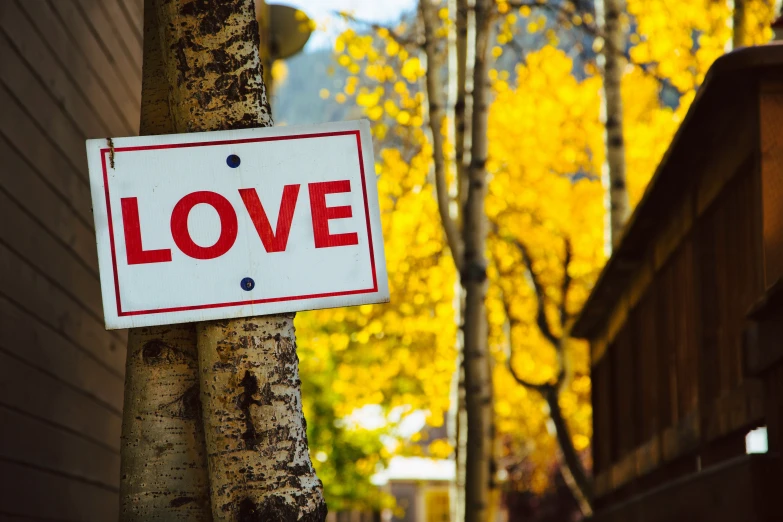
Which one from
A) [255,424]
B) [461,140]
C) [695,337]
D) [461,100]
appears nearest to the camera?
[255,424]

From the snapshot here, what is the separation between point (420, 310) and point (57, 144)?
12609 mm

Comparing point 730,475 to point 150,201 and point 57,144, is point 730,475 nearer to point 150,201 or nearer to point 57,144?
point 150,201

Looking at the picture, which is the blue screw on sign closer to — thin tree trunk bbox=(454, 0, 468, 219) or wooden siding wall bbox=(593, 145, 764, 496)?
wooden siding wall bbox=(593, 145, 764, 496)

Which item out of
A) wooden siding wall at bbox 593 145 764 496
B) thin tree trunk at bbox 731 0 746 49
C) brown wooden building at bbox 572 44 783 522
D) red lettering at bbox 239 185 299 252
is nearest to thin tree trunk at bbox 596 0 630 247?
thin tree trunk at bbox 731 0 746 49

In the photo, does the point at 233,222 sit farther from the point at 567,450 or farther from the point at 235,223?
the point at 567,450

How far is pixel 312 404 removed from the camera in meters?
25.5

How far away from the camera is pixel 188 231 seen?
9.25 ft

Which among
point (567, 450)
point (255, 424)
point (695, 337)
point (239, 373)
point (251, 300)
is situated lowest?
point (255, 424)

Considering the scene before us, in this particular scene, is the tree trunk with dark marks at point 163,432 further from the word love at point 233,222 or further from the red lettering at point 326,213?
the red lettering at point 326,213

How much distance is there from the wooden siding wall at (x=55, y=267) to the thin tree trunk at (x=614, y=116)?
240 inches

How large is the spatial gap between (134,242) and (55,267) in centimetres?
239

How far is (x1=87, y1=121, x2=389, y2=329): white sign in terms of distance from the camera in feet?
9.14

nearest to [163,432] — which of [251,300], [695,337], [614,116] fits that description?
[251,300]

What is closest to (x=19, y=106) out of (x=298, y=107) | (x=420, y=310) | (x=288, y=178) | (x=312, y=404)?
(x=288, y=178)
